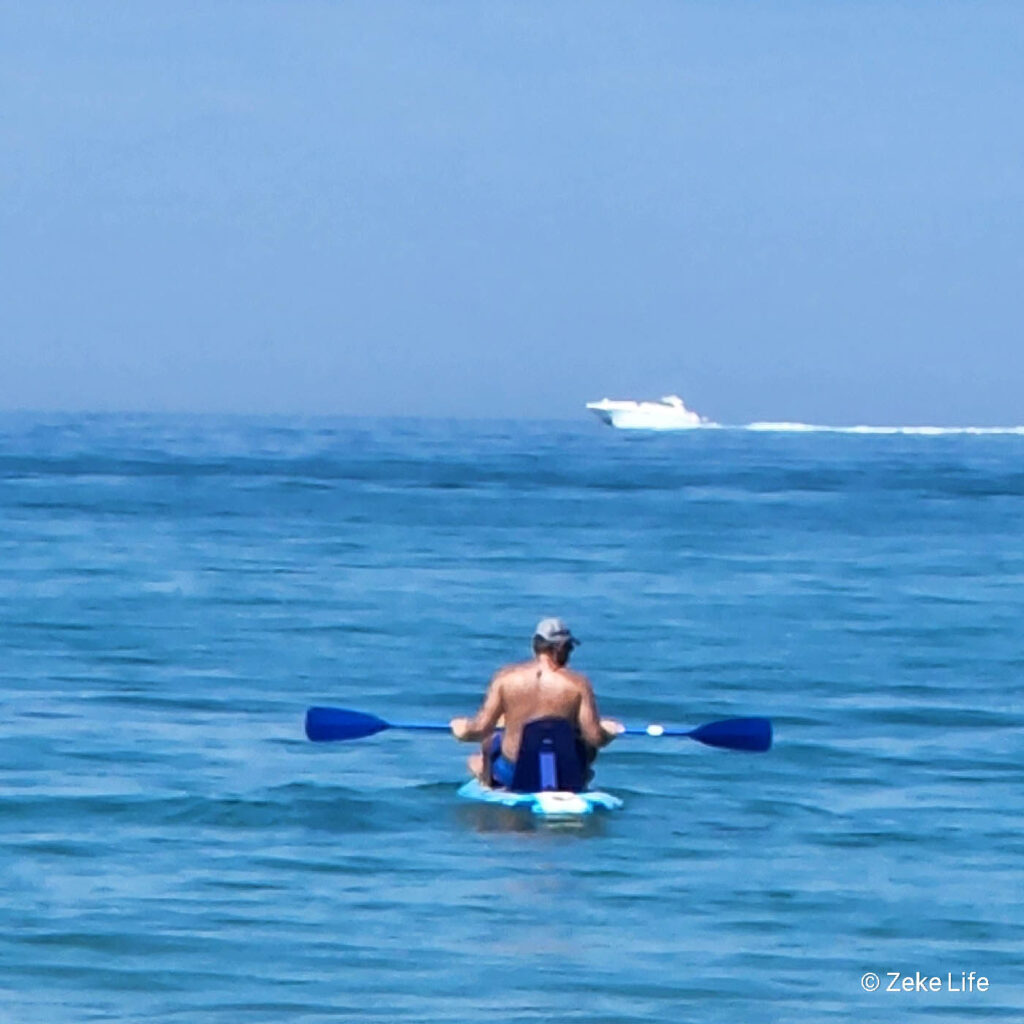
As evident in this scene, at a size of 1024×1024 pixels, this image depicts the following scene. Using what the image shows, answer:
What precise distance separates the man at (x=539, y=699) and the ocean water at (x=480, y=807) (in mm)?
578

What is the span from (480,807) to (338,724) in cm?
180

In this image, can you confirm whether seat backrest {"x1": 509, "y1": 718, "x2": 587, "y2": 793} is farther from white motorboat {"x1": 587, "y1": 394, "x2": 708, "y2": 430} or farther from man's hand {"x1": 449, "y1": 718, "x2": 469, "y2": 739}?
white motorboat {"x1": 587, "y1": 394, "x2": 708, "y2": 430}

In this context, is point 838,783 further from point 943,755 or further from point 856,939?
point 856,939

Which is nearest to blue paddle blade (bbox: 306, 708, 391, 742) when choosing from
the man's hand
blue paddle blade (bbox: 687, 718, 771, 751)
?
the man's hand

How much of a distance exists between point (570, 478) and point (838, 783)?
73.2m

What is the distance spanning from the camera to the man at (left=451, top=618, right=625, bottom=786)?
15.2 m

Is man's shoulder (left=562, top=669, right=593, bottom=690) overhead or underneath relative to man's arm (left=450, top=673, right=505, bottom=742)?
overhead

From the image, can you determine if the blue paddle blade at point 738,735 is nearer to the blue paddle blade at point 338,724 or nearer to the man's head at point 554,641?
the blue paddle blade at point 338,724

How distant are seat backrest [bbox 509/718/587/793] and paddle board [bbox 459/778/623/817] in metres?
0.06

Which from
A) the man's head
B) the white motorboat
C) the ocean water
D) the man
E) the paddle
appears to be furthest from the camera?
the white motorboat

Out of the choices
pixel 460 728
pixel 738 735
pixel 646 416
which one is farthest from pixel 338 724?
pixel 646 416

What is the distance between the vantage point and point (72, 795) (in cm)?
1689

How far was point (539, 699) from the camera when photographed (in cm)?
1527

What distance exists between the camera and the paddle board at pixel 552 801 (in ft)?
50.6
